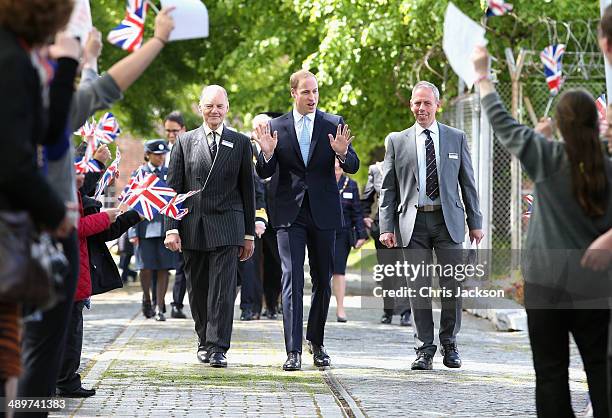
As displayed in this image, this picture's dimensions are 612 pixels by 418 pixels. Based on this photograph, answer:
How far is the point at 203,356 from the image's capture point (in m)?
11.3

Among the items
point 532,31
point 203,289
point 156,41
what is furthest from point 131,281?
point 156,41

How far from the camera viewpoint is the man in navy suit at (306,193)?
434 inches

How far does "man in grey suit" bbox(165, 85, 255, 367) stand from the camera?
11172mm

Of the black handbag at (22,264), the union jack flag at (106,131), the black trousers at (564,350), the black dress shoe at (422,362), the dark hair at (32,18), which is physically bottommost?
the black dress shoe at (422,362)

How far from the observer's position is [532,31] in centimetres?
2277

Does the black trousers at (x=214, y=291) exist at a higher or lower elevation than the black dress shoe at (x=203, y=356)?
higher

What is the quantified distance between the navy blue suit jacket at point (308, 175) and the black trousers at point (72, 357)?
2.55 m

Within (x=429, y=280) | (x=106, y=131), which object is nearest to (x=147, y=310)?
(x=429, y=280)

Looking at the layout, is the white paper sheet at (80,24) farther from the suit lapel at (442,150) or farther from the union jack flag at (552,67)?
the suit lapel at (442,150)

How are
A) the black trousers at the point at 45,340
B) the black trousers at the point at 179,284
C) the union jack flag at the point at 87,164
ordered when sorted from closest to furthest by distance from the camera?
Result: the black trousers at the point at 45,340
the union jack flag at the point at 87,164
the black trousers at the point at 179,284

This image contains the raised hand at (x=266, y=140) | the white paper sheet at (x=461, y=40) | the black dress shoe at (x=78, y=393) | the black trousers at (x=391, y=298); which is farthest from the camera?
the black trousers at (x=391, y=298)

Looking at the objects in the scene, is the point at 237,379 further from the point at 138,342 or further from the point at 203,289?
the point at 138,342

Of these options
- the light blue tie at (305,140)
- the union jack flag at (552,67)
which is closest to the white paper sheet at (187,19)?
the union jack flag at (552,67)

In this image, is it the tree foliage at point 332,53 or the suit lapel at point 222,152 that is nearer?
the suit lapel at point 222,152
